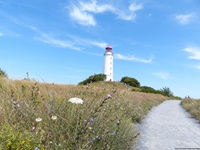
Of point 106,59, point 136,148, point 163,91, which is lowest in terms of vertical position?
point 136,148

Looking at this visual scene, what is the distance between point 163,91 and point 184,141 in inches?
2179

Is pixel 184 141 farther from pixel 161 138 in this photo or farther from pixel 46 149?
pixel 46 149

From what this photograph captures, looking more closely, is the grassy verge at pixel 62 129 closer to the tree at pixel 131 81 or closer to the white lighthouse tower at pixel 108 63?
the white lighthouse tower at pixel 108 63

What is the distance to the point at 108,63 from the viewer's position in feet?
Result: 207

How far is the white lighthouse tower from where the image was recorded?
63.1 m

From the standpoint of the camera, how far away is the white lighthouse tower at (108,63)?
63.1 m

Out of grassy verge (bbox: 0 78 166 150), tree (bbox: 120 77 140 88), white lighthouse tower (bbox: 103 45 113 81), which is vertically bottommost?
grassy verge (bbox: 0 78 166 150)

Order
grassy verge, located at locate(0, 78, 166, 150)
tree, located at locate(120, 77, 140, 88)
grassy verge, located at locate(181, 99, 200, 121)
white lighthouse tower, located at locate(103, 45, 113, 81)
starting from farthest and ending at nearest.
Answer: tree, located at locate(120, 77, 140, 88), white lighthouse tower, located at locate(103, 45, 113, 81), grassy verge, located at locate(181, 99, 200, 121), grassy verge, located at locate(0, 78, 166, 150)

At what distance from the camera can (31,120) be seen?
209 inches

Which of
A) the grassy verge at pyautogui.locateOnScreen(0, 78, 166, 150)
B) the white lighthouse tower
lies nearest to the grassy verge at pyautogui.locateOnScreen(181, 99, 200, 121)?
the grassy verge at pyautogui.locateOnScreen(0, 78, 166, 150)

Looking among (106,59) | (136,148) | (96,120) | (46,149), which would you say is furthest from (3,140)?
(106,59)

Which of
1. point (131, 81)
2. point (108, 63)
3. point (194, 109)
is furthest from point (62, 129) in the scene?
point (131, 81)

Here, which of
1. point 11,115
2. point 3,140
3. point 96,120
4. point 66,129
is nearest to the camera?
point 3,140

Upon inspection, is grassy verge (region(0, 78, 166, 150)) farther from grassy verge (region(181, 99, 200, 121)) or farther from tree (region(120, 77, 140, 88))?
tree (region(120, 77, 140, 88))
